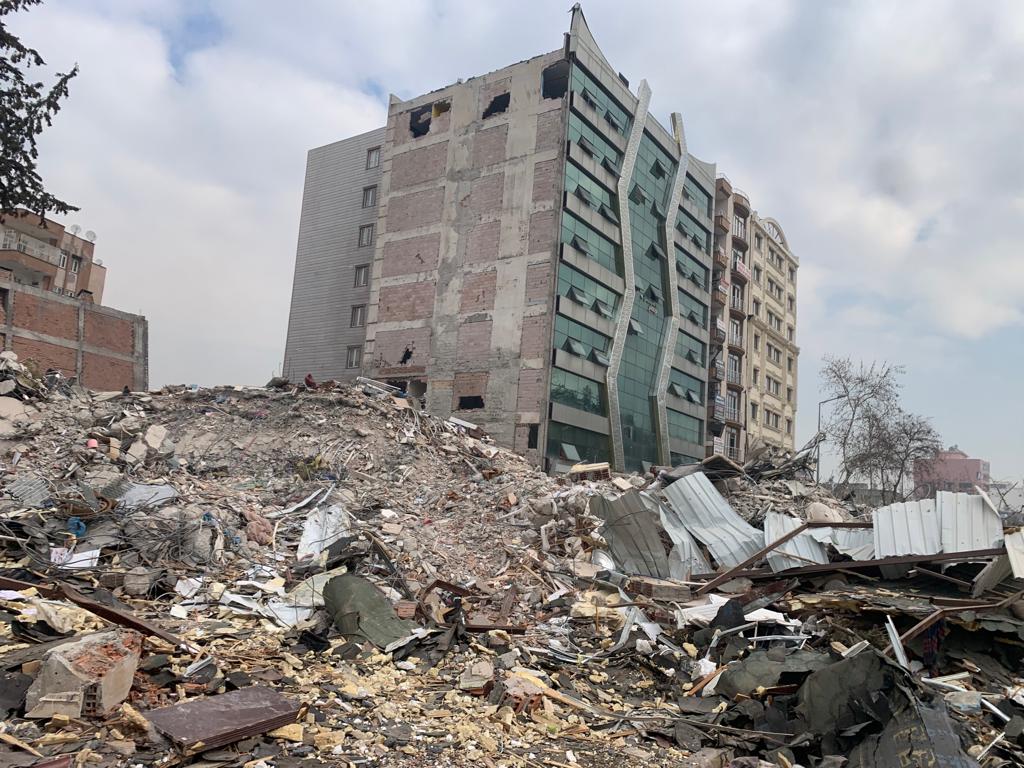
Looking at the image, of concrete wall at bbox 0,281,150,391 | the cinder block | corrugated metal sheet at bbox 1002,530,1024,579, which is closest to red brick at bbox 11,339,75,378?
concrete wall at bbox 0,281,150,391

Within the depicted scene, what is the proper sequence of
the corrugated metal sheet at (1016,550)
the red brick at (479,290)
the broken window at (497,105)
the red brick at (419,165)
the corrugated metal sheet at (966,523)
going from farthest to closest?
the red brick at (419,165) < the broken window at (497,105) < the red brick at (479,290) < the corrugated metal sheet at (966,523) < the corrugated metal sheet at (1016,550)

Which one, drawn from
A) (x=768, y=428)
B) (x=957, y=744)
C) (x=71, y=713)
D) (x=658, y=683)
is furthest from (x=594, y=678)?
(x=768, y=428)

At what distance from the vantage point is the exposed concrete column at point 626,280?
30594 mm

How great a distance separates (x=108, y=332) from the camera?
2777cm

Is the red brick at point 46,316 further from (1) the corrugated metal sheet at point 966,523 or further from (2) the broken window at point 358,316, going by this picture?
(1) the corrugated metal sheet at point 966,523

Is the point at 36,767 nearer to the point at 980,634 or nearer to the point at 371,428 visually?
the point at 980,634

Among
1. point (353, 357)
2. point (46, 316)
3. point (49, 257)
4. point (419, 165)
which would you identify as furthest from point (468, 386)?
point (49, 257)

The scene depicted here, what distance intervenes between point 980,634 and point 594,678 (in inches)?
159

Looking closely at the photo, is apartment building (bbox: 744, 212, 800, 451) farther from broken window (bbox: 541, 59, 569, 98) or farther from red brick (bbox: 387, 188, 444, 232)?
red brick (bbox: 387, 188, 444, 232)

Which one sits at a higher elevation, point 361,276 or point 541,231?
point 541,231

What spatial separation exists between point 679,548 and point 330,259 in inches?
1192

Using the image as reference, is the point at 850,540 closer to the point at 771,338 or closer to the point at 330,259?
the point at 330,259

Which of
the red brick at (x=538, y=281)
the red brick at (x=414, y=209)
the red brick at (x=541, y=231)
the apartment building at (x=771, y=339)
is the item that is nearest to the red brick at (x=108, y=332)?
the red brick at (x=414, y=209)

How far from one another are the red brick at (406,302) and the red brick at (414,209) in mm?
3127
